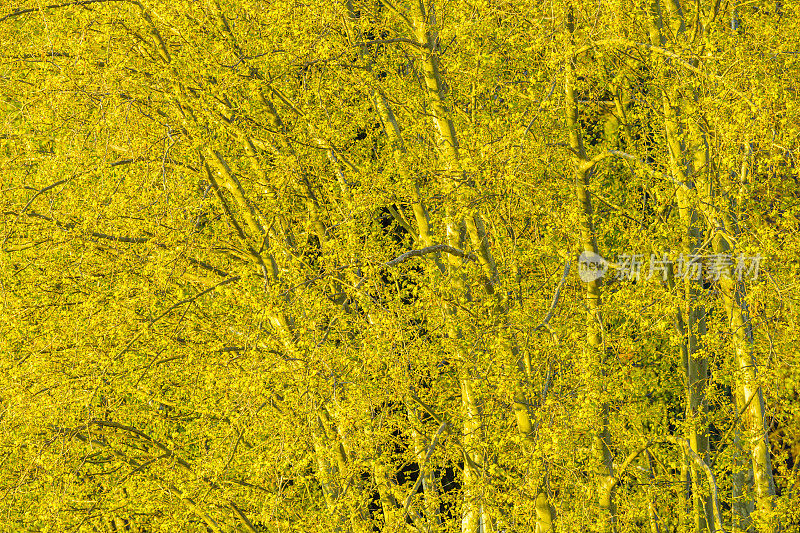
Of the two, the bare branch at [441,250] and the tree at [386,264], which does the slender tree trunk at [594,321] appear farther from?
the bare branch at [441,250]

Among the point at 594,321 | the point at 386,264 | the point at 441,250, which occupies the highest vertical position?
the point at 386,264

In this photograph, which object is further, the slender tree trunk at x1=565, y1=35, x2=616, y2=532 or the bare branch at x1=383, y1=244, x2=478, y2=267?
the slender tree trunk at x1=565, y1=35, x2=616, y2=532

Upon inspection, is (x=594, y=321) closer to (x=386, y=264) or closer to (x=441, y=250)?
(x=441, y=250)

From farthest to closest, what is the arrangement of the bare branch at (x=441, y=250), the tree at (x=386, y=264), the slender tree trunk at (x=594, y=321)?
the slender tree trunk at (x=594, y=321) < the bare branch at (x=441, y=250) < the tree at (x=386, y=264)

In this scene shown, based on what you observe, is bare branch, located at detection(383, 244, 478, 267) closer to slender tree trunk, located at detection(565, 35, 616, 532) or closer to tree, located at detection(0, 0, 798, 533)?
tree, located at detection(0, 0, 798, 533)

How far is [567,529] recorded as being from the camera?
7.29 metres

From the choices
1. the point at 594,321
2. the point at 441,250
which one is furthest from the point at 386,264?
the point at 594,321

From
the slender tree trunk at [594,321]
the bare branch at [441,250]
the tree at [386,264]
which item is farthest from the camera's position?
the slender tree trunk at [594,321]

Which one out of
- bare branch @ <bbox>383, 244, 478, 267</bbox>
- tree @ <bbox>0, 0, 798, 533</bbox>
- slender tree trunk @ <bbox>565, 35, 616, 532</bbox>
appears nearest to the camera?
tree @ <bbox>0, 0, 798, 533</bbox>

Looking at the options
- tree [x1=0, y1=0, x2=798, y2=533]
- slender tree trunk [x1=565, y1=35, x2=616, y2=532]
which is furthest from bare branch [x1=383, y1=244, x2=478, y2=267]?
slender tree trunk [x1=565, y1=35, x2=616, y2=532]

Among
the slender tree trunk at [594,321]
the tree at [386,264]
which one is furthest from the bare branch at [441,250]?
the slender tree trunk at [594,321]

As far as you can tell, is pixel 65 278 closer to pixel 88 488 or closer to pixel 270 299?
pixel 88 488

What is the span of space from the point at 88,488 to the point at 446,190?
550 cm

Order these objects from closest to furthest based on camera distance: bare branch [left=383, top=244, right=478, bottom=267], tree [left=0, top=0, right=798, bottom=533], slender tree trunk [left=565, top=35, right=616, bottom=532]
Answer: tree [left=0, top=0, right=798, bottom=533] → bare branch [left=383, top=244, right=478, bottom=267] → slender tree trunk [left=565, top=35, right=616, bottom=532]
